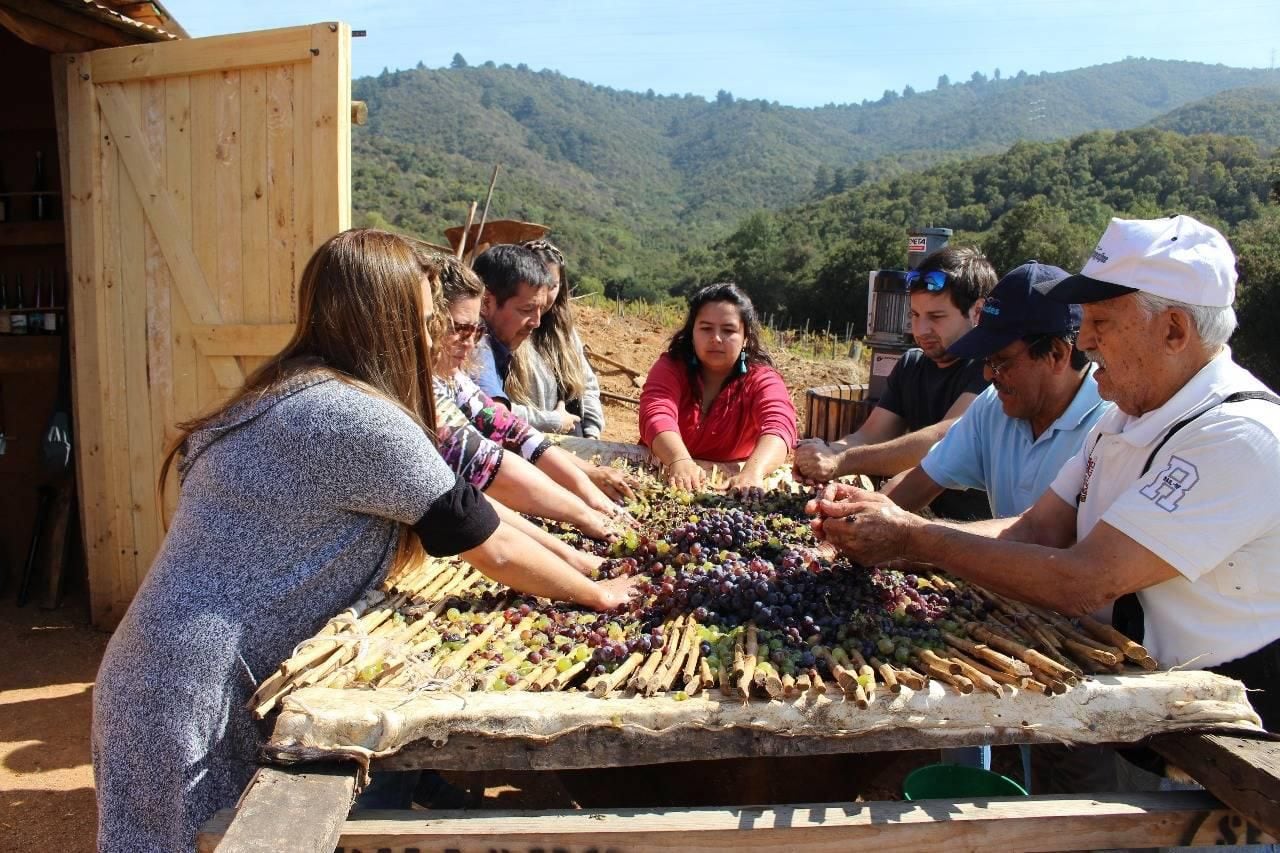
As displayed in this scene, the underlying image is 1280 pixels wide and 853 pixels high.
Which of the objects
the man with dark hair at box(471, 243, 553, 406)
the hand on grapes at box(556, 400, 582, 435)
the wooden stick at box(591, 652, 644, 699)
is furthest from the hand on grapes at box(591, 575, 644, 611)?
the hand on grapes at box(556, 400, 582, 435)

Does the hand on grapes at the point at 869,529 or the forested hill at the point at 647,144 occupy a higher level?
the forested hill at the point at 647,144

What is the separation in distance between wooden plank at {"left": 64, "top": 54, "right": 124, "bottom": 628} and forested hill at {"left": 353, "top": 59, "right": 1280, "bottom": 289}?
3506 cm

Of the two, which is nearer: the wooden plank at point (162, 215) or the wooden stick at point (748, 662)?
the wooden stick at point (748, 662)

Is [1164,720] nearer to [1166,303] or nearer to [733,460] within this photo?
[1166,303]

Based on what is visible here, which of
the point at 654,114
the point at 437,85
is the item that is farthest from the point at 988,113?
the point at 437,85

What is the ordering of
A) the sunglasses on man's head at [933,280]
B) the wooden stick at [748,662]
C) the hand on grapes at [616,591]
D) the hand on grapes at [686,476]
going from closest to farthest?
the wooden stick at [748,662] → the hand on grapes at [616,591] → the hand on grapes at [686,476] → the sunglasses on man's head at [933,280]

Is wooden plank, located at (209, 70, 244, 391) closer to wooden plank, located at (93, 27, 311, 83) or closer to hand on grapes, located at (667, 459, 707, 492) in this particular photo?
wooden plank, located at (93, 27, 311, 83)

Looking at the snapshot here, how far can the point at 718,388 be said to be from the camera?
176 inches

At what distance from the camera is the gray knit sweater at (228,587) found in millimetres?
1898

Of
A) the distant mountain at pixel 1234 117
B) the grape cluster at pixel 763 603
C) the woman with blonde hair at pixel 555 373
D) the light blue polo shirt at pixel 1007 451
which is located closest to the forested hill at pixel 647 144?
the distant mountain at pixel 1234 117

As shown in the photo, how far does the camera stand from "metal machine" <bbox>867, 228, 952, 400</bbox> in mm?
6237

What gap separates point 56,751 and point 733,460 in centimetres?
359

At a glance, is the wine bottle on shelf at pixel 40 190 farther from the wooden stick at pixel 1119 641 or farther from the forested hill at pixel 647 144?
the forested hill at pixel 647 144

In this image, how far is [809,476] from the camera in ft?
12.0
